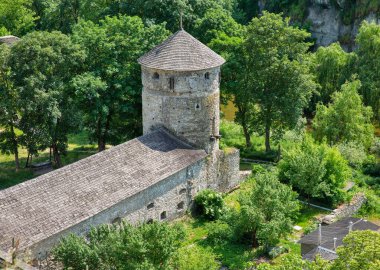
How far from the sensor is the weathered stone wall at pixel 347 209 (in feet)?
101

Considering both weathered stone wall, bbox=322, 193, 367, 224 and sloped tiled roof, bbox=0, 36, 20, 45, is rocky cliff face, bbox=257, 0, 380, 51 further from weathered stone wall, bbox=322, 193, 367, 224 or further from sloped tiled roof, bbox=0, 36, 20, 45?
weathered stone wall, bbox=322, 193, 367, 224

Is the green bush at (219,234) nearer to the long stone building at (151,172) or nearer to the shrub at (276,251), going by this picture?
the shrub at (276,251)

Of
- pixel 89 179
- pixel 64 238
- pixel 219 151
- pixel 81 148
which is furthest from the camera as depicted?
pixel 81 148

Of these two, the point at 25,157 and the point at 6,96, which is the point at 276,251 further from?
the point at 25,157

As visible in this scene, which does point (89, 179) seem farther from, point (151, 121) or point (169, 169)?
point (151, 121)

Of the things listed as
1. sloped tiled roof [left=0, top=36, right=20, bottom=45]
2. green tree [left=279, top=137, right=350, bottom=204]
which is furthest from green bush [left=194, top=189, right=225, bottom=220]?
sloped tiled roof [left=0, top=36, right=20, bottom=45]

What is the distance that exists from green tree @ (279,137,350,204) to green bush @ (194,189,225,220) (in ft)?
15.6

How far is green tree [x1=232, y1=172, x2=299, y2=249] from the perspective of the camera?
27375mm

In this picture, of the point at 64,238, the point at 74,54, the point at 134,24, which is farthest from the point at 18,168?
the point at 64,238

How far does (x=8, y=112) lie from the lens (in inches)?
1313

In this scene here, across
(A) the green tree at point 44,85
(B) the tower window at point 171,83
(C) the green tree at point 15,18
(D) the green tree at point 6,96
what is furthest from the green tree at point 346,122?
(C) the green tree at point 15,18

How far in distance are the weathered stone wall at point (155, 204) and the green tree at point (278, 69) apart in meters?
8.88

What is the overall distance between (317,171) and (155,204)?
9541mm

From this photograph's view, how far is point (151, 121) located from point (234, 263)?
9426 millimetres
